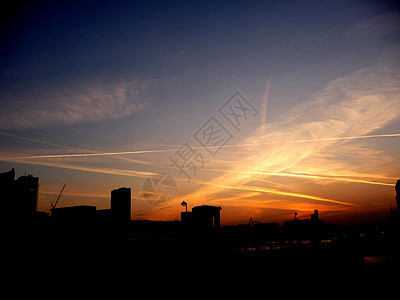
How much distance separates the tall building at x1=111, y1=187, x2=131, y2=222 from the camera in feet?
151

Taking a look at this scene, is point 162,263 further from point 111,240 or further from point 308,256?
point 308,256

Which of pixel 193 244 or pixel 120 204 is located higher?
pixel 120 204

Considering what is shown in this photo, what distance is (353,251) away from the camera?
108ft

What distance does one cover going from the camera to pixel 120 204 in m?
46.4

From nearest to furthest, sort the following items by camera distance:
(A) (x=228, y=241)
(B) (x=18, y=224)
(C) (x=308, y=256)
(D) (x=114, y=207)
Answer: (C) (x=308, y=256), (A) (x=228, y=241), (D) (x=114, y=207), (B) (x=18, y=224)

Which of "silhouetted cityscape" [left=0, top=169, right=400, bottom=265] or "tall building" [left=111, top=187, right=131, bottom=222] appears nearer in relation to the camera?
"silhouetted cityscape" [left=0, top=169, right=400, bottom=265]

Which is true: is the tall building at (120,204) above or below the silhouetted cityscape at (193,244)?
above

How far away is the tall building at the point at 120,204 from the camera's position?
4588cm

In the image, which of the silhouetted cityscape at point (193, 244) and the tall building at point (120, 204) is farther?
the tall building at point (120, 204)

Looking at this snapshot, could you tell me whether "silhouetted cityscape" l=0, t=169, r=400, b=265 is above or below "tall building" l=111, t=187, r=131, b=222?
below

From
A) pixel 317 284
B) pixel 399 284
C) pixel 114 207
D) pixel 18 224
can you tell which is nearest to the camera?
pixel 399 284

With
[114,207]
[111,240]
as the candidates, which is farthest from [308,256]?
[114,207]

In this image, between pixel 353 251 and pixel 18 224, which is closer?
pixel 353 251

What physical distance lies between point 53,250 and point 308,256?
32.2m
